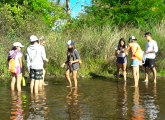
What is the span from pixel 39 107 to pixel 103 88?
376 cm

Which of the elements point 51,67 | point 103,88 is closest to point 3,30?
point 51,67

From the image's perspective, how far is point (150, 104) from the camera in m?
7.99

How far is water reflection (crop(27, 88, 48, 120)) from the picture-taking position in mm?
6672

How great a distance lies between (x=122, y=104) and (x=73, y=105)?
1.19 meters

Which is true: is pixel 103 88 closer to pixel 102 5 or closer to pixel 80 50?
pixel 80 50

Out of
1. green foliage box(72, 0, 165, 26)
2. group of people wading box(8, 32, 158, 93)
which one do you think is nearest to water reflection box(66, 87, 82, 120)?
group of people wading box(8, 32, 158, 93)

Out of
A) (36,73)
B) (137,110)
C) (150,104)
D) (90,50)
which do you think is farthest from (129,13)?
(137,110)

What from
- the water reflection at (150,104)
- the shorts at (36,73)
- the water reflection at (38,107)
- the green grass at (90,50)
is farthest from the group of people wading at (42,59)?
the green grass at (90,50)

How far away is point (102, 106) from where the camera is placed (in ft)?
25.6

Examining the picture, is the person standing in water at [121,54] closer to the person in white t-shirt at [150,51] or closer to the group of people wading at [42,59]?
the group of people wading at [42,59]

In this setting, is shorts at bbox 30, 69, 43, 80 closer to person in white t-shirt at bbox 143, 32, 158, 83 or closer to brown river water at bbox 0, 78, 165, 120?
brown river water at bbox 0, 78, 165, 120

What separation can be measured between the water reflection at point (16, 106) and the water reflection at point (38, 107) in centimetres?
23

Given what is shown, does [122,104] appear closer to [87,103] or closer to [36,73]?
[87,103]

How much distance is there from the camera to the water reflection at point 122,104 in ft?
22.5
